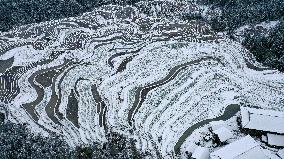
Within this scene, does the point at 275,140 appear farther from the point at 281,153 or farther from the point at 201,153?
the point at 201,153

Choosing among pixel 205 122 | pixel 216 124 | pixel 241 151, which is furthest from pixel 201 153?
pixel 205 122

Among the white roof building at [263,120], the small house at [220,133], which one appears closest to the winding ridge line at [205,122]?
the small house at [220,133]

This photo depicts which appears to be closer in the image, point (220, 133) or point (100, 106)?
point (220, 133)

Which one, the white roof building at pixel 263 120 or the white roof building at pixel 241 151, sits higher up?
the white roof building at pixel 263 120

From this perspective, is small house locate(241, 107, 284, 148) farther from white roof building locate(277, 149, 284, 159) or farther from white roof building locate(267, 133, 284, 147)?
white roof building locate(277, 149, 284, 159)

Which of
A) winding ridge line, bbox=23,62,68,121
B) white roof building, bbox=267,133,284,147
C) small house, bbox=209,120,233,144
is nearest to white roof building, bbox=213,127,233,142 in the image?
small house, bbox=209,120,233,144

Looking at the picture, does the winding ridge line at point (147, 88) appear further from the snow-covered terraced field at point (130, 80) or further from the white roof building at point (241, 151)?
the white roof building at point (241, 151)

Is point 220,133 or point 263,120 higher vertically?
point 263,120

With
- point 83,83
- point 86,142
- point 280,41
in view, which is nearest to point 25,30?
point 83,83
